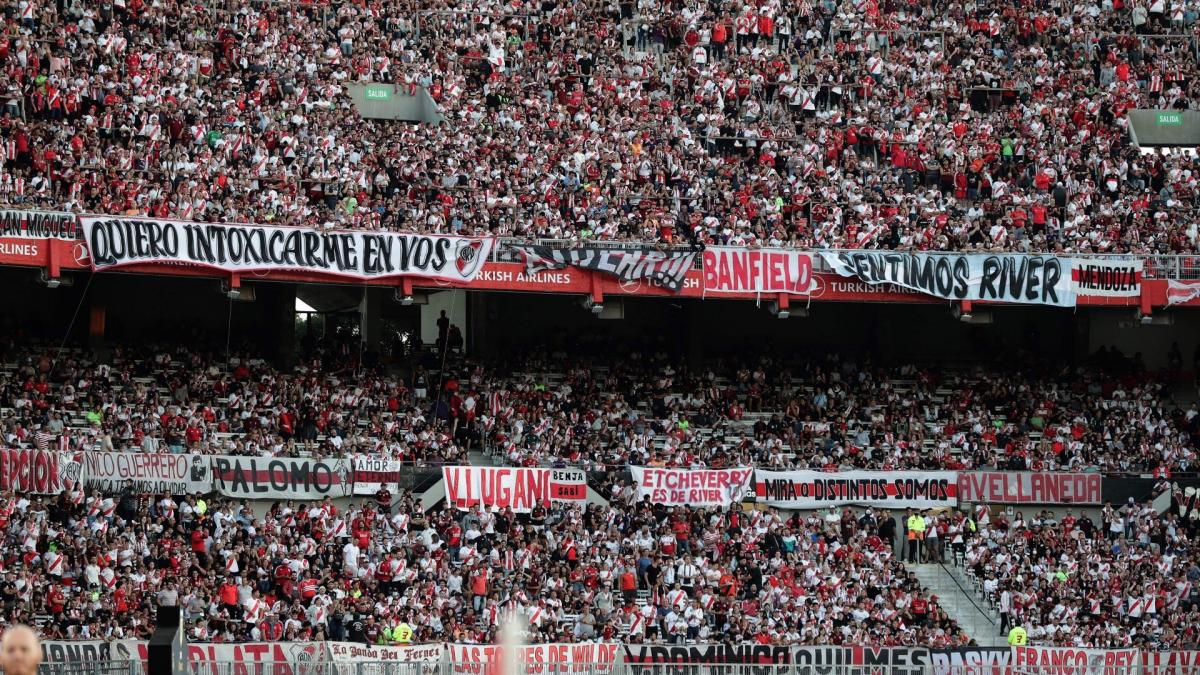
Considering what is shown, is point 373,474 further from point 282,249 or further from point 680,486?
point 680,486

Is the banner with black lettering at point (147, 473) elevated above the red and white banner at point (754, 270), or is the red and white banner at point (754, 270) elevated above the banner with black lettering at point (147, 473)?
the red and white banner at point (754, 270)

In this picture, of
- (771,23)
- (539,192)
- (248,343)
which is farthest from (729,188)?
(248,343)

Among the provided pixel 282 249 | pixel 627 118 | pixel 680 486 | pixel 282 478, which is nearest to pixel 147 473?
pixel 282 478

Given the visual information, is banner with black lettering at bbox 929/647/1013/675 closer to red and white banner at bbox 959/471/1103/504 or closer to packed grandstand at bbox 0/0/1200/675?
packed grandstand at bbox 0/0/1200/675

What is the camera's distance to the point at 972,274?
117ft

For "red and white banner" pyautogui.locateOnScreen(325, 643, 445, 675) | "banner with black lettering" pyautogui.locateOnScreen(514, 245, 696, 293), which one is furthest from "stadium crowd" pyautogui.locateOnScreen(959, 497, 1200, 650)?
"red and white banner" pyautogui.locateOnScreen(325, 643, 445, 675)

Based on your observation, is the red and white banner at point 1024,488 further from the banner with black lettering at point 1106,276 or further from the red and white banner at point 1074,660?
the red and white banner at point 1074,660

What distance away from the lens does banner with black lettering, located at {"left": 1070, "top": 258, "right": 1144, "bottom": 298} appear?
3600 cm

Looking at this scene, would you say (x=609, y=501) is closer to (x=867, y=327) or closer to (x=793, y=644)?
(x=793, y=644)

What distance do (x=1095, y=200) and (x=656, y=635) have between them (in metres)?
15.6

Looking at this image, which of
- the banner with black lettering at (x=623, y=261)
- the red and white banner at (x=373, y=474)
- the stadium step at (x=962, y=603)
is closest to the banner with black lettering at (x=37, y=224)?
the red and white banner at (x=373, y=474)

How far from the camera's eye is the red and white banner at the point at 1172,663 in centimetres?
2661

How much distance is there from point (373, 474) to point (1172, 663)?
13091 mm

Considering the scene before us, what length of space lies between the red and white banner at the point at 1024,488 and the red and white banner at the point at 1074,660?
22.0 feet
